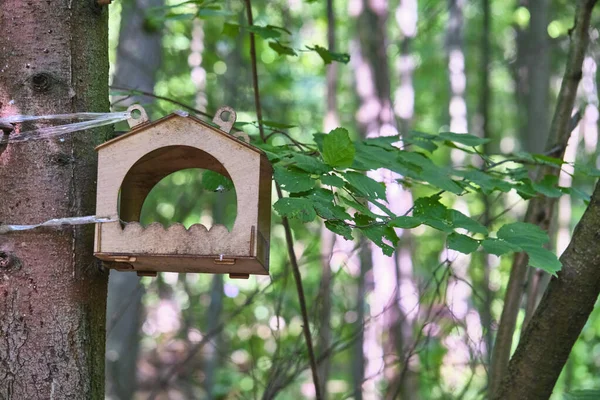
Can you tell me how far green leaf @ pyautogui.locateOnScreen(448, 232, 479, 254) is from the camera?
152cm

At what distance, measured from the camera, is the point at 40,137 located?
5.16 ft

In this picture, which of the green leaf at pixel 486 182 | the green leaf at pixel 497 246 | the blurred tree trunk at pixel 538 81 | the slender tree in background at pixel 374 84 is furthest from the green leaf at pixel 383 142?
the slender tree in background at pixel 374 84

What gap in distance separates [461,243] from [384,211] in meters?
0.21

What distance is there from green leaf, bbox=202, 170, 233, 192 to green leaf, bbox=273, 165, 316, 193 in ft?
1.00

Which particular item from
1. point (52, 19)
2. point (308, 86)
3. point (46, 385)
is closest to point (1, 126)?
point (52, 19)

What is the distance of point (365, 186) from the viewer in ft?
5.35

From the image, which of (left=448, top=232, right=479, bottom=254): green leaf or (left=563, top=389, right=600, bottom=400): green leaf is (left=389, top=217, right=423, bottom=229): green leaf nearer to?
(left=448, top=232, right=479, bottom=254): green leaf

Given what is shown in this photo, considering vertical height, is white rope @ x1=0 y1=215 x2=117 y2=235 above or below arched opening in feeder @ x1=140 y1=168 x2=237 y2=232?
below

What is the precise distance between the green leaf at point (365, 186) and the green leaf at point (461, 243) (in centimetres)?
19

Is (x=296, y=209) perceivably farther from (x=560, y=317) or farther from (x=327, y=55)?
(x=327, y=55)

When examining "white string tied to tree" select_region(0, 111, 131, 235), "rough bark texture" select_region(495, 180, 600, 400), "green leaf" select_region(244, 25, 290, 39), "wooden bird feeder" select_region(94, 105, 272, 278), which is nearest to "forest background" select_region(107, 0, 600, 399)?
"green leaf" select_region(244, 25, 290, 39)

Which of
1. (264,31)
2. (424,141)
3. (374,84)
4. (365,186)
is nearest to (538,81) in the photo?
(374,84)

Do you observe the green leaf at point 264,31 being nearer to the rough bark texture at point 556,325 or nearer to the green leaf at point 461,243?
the green leaf at point 461,243

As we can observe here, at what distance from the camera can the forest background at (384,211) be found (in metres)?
1.77
